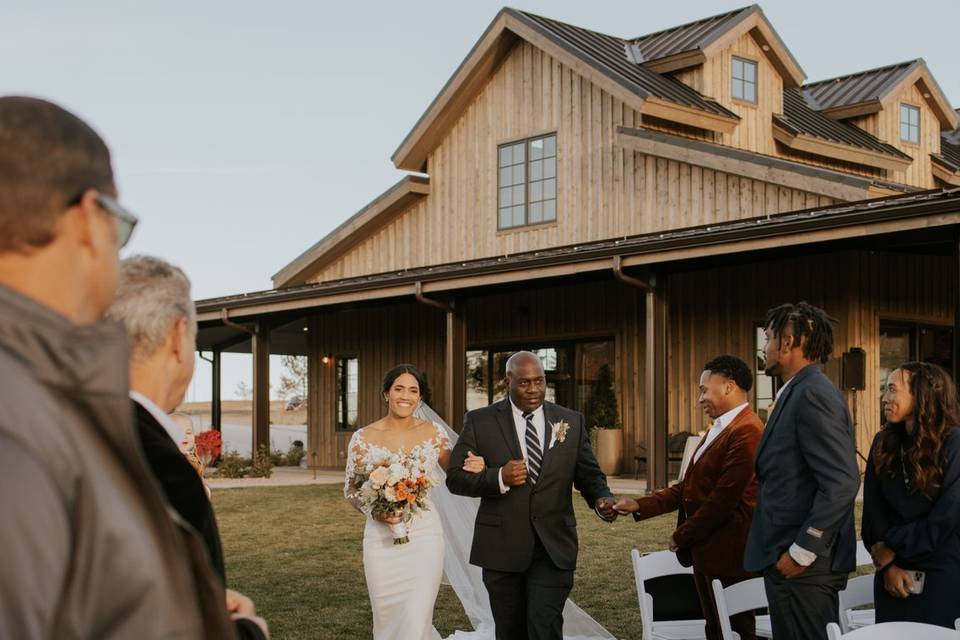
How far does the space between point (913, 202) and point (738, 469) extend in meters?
8.62

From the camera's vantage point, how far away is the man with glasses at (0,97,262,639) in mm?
1214

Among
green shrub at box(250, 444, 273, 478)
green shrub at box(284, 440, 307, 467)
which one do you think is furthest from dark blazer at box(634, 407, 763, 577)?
green shrub at box(284, 440, 307, 467)

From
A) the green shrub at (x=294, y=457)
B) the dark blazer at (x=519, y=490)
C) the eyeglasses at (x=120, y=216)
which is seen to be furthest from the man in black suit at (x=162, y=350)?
the green shrub at (x=294, y=457)

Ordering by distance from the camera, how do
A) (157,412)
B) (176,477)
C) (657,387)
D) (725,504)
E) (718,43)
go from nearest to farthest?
(176,477)
(157,412)
(725,504)
(657,387)
(718,43)

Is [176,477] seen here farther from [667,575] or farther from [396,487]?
[396,487]

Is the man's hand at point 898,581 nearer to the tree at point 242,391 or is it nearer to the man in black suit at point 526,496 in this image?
the man in black suit at point 526,496

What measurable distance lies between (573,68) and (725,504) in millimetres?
16051

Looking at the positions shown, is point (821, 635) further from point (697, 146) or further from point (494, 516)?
point (697, 146)

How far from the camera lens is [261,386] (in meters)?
23.2

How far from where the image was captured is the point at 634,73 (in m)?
21.1

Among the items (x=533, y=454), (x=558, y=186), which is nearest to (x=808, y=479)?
(x=533, y=454)

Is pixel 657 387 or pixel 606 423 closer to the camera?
pixel 657 387

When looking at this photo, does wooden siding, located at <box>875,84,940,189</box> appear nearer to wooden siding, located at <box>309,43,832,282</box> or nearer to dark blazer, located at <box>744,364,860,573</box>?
wooden siding, located at <box>309,43,832,282</box>

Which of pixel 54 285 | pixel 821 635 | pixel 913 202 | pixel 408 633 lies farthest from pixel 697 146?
pixel 54 285
